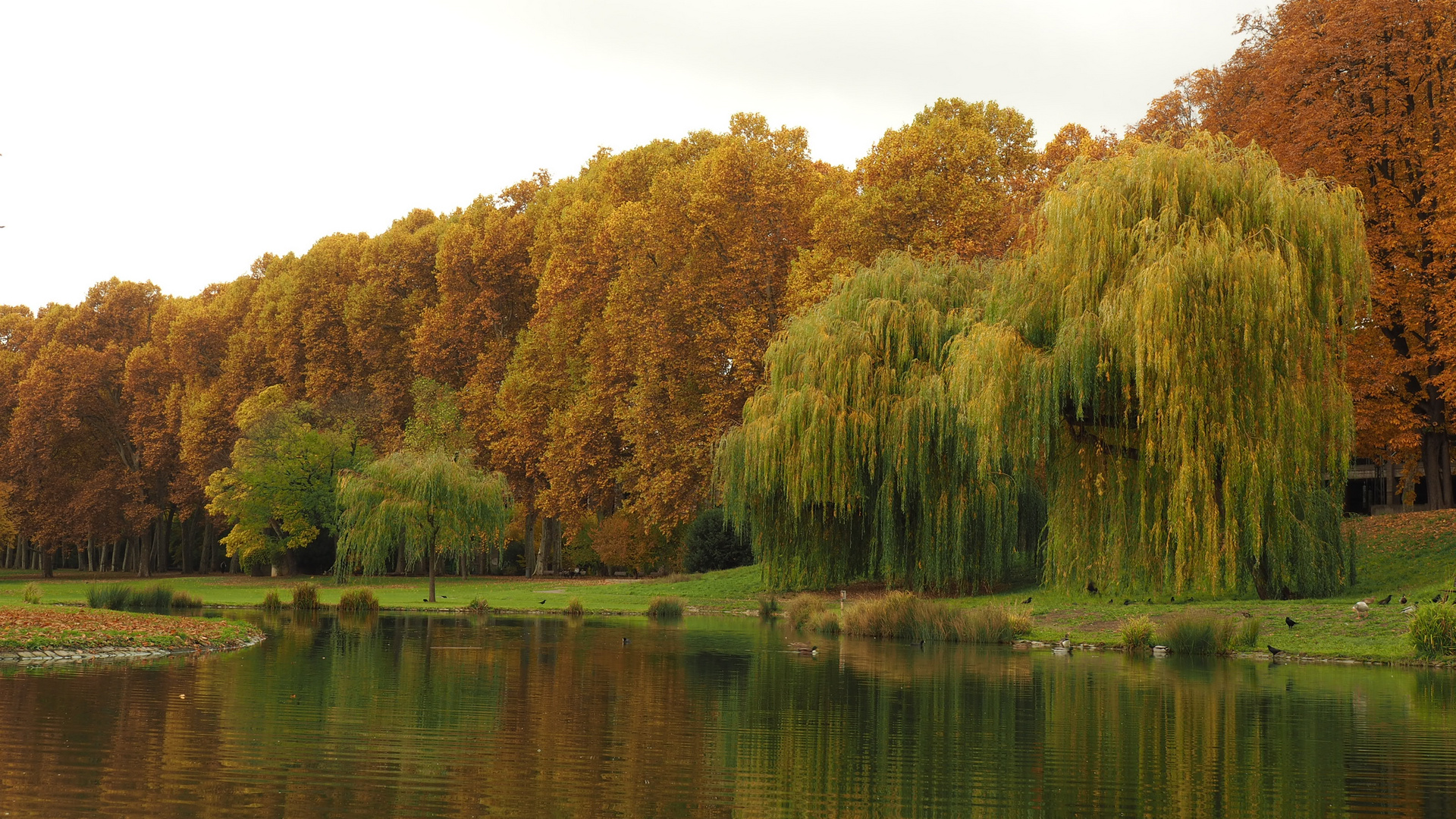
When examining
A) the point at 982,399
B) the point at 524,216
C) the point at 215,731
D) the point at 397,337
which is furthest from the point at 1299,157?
the point at 397,337

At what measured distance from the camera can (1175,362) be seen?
19.3 metres

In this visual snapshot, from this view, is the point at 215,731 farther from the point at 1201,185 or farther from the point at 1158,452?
the point at 1201,185

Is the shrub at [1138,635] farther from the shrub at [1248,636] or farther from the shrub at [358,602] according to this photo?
the shrub at [358,602]

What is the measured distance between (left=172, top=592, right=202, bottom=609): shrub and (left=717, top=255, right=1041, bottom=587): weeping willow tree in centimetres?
1396

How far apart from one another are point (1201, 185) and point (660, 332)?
23181mm

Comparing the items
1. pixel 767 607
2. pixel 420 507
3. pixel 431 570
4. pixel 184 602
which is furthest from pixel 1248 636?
pixel 184 602

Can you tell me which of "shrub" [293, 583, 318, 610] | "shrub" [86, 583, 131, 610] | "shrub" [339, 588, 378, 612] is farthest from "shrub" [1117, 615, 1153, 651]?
"shrub" [86, 583, 131, 610]

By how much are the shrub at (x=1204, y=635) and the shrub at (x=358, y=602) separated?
1960cm

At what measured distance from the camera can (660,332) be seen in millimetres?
41906

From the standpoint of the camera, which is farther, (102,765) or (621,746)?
(621,746)

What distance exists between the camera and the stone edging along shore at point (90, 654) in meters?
16.7

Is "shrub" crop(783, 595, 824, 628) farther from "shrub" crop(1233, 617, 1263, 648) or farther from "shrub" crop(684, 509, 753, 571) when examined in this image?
"shrub" crop(684, 509, 753, 571)

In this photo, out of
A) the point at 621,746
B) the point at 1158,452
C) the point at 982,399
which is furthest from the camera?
the point at 982,399

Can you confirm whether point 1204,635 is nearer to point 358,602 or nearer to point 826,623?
point 826,623
